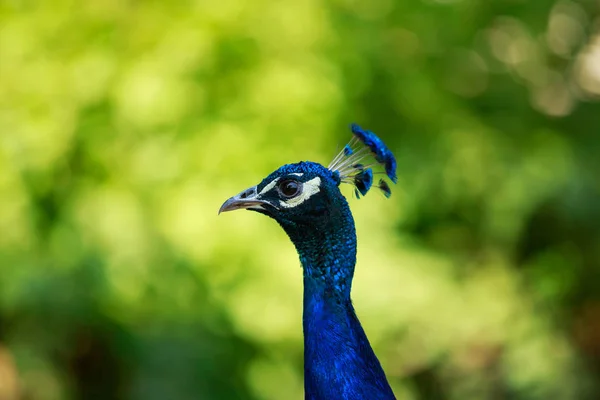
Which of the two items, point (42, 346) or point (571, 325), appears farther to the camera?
point (571, 325)

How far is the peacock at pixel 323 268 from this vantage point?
3.64 ft

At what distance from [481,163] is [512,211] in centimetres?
19

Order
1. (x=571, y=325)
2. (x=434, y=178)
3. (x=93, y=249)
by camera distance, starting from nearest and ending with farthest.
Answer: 1. (x=93, y=249)
2. (x=434, y=178)
3. (x=571, y=325)

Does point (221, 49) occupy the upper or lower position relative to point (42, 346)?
upper

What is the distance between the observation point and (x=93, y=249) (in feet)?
8.18

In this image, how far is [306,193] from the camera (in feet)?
3.73

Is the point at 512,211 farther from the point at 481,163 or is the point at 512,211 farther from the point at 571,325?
the point at 571,325

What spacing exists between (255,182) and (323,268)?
51.0 inches

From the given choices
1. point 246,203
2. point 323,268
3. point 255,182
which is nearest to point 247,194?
point 246,203

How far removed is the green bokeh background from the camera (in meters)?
2.49

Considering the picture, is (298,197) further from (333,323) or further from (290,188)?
(333,323)

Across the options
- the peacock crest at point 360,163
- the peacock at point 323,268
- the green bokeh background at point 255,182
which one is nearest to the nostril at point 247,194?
the peacock at point 323,268

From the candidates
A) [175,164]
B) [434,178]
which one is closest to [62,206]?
[175,164]

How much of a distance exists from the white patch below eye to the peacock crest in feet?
0.16
